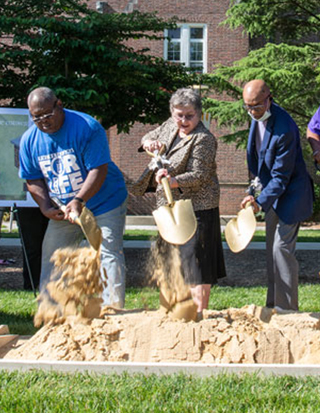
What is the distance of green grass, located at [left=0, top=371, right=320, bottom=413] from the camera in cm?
291

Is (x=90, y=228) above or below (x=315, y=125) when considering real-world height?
below

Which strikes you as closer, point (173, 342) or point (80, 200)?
point (173, 342)

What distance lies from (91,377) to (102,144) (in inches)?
68.6

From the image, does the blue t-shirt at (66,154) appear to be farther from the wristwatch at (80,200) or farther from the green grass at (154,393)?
the green grass at (154,393)

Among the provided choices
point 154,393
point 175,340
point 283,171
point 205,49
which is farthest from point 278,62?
point 154,393

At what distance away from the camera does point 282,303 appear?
4.68 metres

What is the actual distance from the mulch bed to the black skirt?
233 cm

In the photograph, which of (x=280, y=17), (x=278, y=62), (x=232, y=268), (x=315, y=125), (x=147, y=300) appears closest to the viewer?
(x=315, y=125)

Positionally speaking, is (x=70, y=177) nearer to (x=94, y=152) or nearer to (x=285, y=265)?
(x=94, y=152)

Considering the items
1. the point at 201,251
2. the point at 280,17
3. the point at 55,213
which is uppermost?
the point at 280,17

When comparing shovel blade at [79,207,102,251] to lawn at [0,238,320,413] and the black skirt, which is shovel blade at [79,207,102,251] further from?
lawn at [0,238,320,413]

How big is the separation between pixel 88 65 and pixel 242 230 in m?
5.47

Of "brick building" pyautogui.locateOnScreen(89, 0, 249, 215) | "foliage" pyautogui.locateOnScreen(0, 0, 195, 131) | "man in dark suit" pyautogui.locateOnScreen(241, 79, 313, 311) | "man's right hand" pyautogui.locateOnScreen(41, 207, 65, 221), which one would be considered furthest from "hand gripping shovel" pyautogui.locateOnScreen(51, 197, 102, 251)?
"brick building" pyautogui.locateOnScreen(89, 0, 249, 215)

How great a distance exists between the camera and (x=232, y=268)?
906 centimetres
